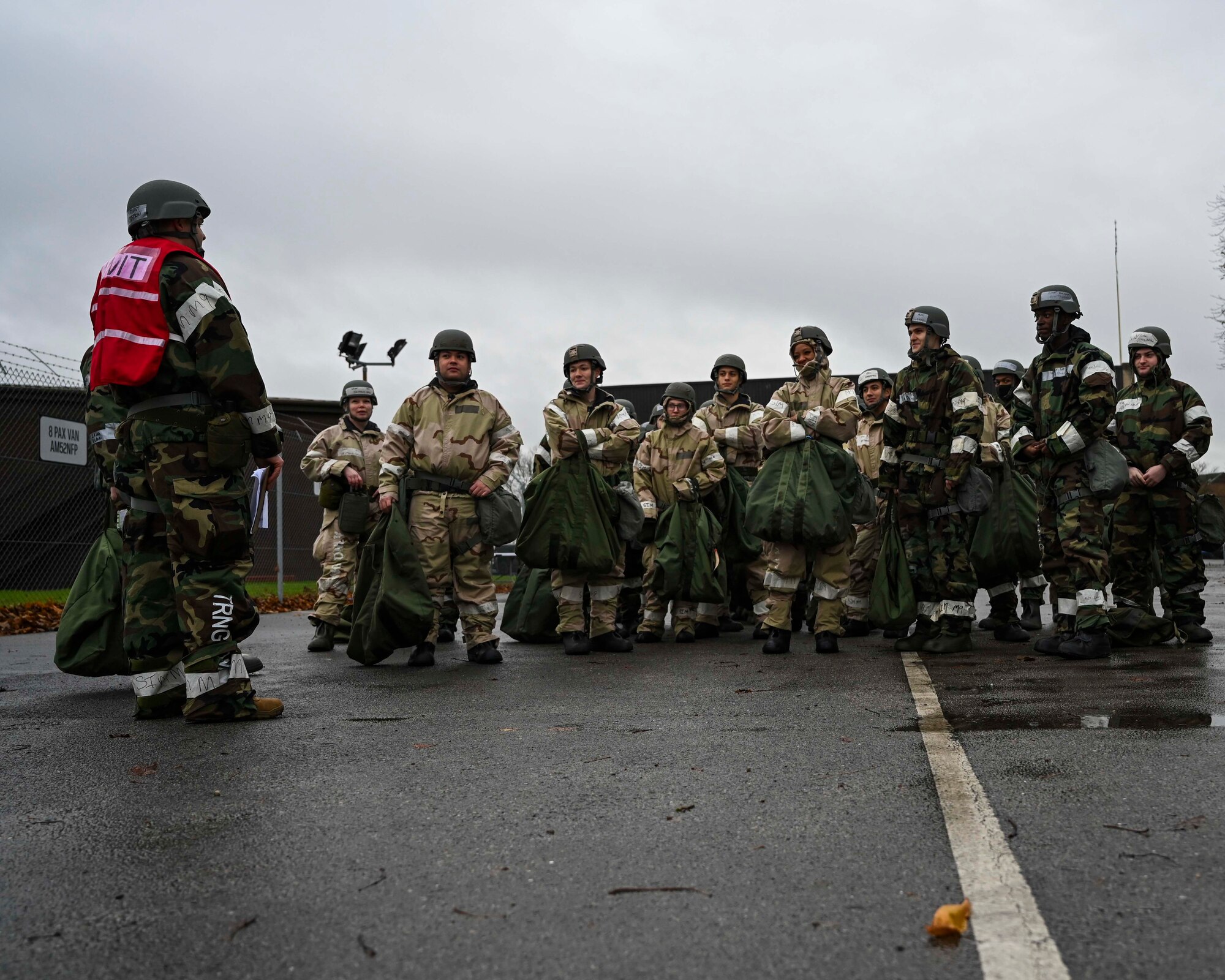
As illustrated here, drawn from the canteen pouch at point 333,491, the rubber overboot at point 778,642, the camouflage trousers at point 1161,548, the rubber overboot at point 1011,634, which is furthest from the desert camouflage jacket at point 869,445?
the canteen pouch at point 333,491

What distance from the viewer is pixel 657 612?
1061 cm

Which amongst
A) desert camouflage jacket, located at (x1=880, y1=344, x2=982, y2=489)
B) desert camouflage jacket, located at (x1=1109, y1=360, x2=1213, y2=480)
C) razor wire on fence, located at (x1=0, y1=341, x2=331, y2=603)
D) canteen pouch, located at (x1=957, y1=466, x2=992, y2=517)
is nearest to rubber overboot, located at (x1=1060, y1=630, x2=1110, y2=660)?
canteen pouch, located at (x1=957, y1=466, x2=992, y2=517)

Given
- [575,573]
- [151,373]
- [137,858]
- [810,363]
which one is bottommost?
→ [137,858]

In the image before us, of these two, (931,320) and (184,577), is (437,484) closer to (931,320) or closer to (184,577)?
(184,577)

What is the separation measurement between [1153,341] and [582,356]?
15.0ft

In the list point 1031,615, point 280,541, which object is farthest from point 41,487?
point 1031,615

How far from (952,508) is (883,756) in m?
4.34

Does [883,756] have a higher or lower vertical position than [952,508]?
lower

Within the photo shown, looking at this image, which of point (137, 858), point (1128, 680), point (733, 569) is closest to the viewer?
point (137, 858)

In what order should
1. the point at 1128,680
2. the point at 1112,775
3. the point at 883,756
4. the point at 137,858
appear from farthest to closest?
the point at 1128,680
the point at 883,756
the point at 1112,775
the point at 137,858

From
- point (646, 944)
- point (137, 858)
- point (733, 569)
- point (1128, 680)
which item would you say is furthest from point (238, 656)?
point (733, 569)

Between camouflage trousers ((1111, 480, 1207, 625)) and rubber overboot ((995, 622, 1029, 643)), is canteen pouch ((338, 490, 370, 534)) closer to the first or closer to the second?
rubber overboot ((995, 622, 1029, 643))

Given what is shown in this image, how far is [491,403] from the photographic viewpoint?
28.0 feet

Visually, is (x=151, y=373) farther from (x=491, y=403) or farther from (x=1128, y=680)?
(x=1128, y=680)
